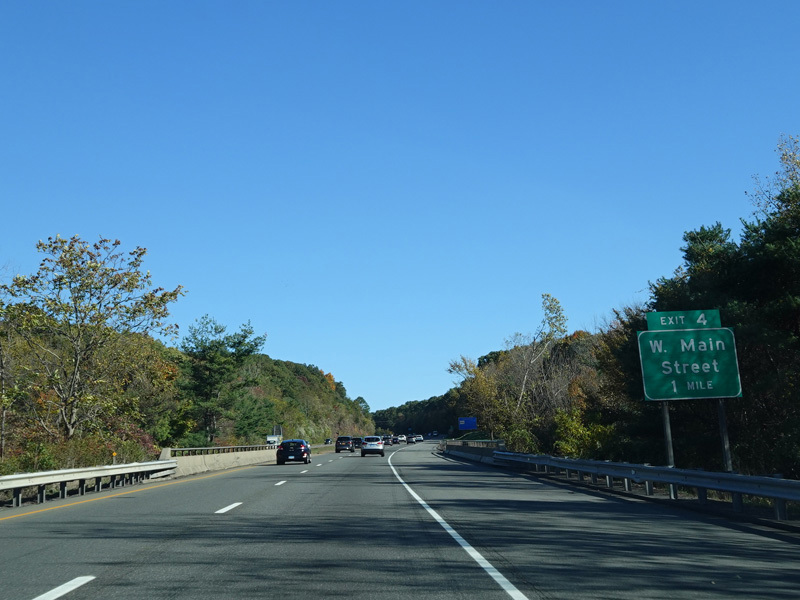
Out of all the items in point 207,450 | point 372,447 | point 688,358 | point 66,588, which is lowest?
point 372,447

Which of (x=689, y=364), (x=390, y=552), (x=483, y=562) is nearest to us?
(x=483, y=562)

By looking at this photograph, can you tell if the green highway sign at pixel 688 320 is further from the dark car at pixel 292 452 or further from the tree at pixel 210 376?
the tree at pixel 210 376

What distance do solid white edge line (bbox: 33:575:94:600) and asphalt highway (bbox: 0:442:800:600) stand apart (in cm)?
2

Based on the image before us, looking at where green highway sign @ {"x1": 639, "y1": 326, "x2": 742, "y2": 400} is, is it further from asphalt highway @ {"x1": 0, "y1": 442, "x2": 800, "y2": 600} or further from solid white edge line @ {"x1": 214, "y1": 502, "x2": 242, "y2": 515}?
solid white edge line @ {"x1": 214, "y1": 502, "x2": 242, "y2": 515}

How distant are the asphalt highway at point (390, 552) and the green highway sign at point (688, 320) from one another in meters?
4.93

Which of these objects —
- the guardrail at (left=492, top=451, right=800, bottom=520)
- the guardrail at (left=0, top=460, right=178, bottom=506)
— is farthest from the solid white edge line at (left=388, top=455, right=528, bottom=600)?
the guardrail at (left=0, top=460, right=178, bottom=506)

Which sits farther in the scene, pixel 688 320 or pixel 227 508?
pixel 688 320

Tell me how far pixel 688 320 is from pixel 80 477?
55.1 ft

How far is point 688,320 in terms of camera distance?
1914 centimetres

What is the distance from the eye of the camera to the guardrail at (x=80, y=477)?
1693 cm

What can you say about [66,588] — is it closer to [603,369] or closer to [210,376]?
[603,369]

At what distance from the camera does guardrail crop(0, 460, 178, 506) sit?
16931 mm

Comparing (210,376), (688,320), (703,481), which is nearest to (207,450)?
(210,376)

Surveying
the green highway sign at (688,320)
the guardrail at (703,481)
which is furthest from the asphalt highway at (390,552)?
the green highway sign at (688,320)
